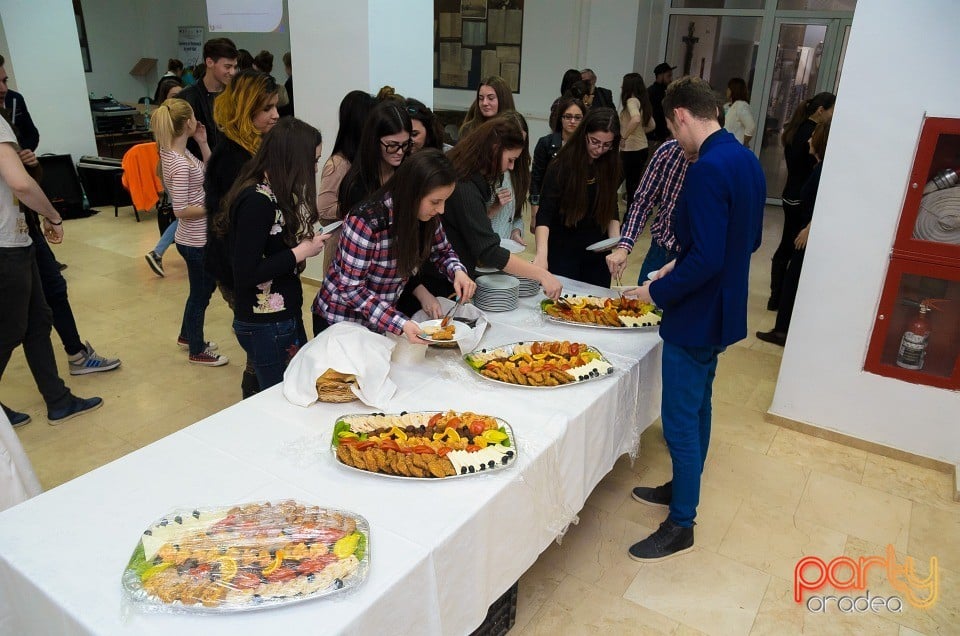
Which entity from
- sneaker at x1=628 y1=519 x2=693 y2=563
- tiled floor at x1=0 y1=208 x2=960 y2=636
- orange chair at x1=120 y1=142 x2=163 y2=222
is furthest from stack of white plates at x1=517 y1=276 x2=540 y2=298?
orange chair at x1=120 y1=142 x2=163 y2=222

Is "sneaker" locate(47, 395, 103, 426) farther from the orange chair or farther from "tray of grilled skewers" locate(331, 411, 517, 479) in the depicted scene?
the orange chair

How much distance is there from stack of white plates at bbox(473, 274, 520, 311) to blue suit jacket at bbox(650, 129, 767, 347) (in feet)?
2.24

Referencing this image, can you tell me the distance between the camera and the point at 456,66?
8750mm

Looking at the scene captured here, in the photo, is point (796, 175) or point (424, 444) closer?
point (424, 444)

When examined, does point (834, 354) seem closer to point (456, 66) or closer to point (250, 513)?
point (250, 513)

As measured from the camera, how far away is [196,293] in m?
3.56

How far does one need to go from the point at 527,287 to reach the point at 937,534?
1.79m

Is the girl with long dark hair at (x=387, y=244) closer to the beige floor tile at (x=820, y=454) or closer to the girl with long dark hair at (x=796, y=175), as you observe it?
the beige floor tile at (x=820, y=454)

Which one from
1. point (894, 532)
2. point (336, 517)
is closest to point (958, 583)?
point (894, 532)

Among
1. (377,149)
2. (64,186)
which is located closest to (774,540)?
(377,149)

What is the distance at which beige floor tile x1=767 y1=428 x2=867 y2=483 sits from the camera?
9.49 ft

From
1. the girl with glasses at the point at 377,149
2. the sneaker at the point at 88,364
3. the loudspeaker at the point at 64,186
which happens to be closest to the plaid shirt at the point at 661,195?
the girl with glasses at the point at 377,149

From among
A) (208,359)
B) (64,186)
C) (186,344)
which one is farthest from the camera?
(64,186)

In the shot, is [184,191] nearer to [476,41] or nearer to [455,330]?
[455,330]
